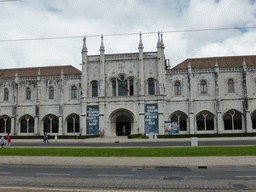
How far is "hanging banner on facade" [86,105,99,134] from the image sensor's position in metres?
47.8

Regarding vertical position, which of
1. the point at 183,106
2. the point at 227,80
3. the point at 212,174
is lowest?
the point at 212,174

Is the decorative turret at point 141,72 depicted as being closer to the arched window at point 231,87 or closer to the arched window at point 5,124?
the arched window at point 231,87

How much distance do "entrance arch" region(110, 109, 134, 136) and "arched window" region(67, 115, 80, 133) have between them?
23.8 feet

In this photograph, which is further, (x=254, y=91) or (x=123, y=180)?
(x=254, y=91)

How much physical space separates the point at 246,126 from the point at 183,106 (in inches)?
430

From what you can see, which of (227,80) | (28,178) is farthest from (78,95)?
(28,178)

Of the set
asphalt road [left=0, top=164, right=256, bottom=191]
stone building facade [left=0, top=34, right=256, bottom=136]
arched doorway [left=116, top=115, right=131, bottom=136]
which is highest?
stone building facade [left=0, top=34, right=256, bottom=136]

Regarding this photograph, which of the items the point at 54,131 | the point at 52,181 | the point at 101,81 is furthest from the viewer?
the point at 54,131

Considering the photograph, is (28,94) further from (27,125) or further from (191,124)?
(191,124)

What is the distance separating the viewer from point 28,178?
11.4 meters

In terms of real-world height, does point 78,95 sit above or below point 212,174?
above

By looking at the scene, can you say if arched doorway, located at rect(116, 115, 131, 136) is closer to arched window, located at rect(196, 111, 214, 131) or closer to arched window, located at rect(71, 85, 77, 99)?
arched window, located at rect(71, 85, 77, 99)

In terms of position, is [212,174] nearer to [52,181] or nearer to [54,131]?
[52,181]

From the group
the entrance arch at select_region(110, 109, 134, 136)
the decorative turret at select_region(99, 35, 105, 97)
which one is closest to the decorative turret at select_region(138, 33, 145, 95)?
the entrance arch at select_region(110, 109, 134, 136)
